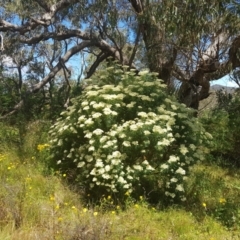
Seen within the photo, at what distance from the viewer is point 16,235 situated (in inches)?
159

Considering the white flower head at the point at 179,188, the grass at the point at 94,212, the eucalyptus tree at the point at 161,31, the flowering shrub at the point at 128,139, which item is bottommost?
the grass at the point at 94,212

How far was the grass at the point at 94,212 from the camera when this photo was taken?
405 cm

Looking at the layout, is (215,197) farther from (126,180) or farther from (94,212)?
(94,212)

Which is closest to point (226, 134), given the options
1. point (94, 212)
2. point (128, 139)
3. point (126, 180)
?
point (128, 139)

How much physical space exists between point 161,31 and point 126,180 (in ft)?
15.2

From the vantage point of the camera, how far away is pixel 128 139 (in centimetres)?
545

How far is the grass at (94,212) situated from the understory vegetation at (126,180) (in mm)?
13

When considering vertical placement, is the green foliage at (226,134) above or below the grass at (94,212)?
above

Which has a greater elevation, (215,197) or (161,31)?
(161,31)

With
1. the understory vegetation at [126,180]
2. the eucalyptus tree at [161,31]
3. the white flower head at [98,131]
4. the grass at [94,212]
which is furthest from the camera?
the eucalyptus tree at [161,31]

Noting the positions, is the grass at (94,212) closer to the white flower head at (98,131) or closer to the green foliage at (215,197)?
the green foliage at (215,197)

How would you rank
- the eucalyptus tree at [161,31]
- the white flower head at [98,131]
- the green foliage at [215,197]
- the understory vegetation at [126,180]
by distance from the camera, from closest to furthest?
the understory vegetation at [126,180]
the green foliage at [215,197]
the white flower head at [98,131]
the eucalyptus tree at [161,31]

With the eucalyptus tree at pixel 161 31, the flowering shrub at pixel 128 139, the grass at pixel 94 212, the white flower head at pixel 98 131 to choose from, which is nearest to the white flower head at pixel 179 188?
the flowering shrub at pixel 128 139

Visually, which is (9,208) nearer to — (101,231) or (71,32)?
(101,231)
